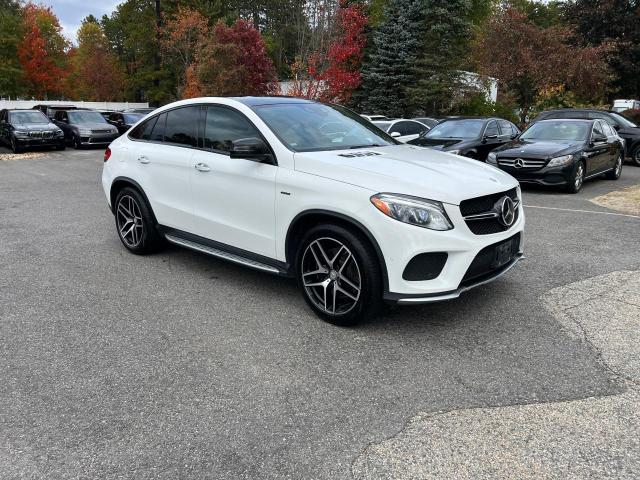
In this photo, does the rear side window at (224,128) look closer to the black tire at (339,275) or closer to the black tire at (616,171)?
the black tire at (339,275)

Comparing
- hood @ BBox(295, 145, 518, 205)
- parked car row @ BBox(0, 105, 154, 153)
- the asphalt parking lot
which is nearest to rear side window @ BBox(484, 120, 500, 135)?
the asphalt parking lot

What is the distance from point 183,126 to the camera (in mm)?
5457

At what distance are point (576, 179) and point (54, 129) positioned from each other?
18.4 meters

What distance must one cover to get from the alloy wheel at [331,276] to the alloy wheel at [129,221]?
8.46 feet

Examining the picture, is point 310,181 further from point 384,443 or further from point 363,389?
point 384,443

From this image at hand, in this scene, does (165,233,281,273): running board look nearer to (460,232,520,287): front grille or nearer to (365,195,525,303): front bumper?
(365,195,525,303): front bumper

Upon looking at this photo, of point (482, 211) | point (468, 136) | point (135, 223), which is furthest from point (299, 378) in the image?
point (468, 136)

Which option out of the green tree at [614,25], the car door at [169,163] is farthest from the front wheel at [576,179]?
the green tree at [614,25]

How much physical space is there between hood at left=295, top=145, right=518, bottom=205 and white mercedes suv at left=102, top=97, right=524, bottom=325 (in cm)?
1

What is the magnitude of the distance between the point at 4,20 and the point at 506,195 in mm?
50107

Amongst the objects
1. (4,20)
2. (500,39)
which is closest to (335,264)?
(500,39)

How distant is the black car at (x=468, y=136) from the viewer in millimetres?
11961

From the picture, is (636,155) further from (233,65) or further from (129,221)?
(233,65)

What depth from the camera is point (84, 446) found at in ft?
8.94
